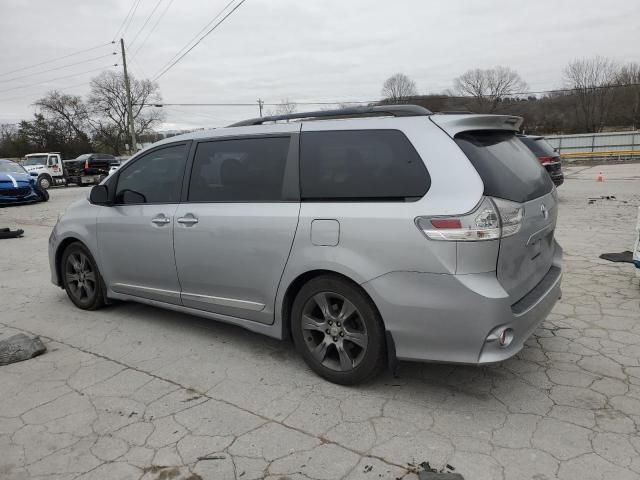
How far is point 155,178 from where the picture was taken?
4168 millimetres

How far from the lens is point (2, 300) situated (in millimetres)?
5473

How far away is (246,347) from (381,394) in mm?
1281

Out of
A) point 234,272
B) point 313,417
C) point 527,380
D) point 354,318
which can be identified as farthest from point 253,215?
point 527,380

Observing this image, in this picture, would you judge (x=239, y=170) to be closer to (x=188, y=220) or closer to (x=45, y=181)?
(x=188, y=220)

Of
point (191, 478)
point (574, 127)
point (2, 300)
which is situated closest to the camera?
point (191, 478)

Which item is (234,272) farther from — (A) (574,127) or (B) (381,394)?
(A) (574,127)

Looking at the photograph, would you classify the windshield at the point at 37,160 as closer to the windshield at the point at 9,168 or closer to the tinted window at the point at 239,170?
the windshield at the point at 9,168

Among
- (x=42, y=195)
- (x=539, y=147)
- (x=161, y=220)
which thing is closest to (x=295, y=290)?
(x=161, y=220)

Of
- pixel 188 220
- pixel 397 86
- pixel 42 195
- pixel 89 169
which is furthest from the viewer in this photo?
pixel 397 86

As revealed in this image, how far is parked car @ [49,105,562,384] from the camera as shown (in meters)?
2.66

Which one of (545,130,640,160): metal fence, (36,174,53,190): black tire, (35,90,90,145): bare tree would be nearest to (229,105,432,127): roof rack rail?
(36,174,53,190): black tire

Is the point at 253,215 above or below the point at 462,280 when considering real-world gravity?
above

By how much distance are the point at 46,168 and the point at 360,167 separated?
2739 centimetres

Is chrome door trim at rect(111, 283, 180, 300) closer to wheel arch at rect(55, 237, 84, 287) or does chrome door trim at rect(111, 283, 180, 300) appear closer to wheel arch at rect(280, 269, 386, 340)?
wheel arch at rect(55, 237, 84, 287)
